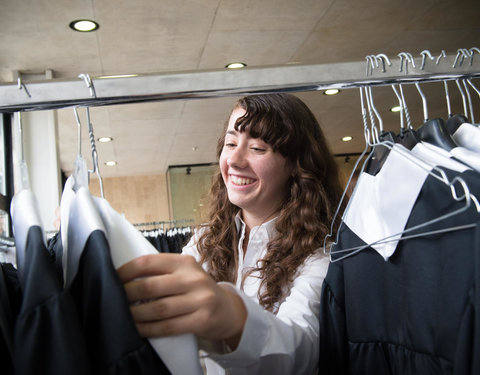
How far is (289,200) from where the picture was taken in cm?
151

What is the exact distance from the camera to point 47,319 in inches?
21.6

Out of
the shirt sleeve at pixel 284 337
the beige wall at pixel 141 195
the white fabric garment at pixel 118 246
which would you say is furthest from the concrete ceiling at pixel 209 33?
the beige wall at pixel 141 195

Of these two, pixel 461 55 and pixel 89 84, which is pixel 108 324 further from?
pixel 461 55

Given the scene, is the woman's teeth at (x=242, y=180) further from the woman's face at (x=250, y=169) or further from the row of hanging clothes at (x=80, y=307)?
the row of hanging clothes at (x=80, y=307)

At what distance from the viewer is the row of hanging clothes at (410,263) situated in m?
0.67

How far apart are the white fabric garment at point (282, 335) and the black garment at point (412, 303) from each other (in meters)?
0.06

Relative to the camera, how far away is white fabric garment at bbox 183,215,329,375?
0.76 meters

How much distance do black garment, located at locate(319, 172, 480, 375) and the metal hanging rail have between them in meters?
0.23

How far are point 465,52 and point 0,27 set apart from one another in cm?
310

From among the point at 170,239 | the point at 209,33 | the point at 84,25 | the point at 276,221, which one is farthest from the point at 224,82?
the point at 170,239

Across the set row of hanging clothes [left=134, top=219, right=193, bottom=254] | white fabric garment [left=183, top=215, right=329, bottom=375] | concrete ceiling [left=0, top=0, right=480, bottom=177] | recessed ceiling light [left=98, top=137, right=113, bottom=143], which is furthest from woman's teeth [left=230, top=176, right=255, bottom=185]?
recessed ceiling light [left=98, top=137, right=113, bottom=143]

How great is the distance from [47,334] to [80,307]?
78 millimetres

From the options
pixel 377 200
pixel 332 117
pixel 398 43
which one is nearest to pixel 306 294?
pixel 377 200

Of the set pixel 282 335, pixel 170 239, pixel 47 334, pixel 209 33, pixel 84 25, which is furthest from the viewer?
pixel 170 239
